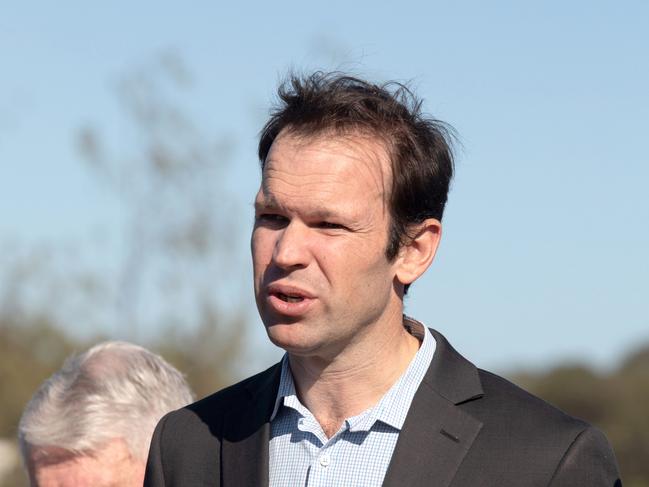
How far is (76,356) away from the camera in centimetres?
479

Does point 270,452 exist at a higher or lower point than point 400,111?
lower

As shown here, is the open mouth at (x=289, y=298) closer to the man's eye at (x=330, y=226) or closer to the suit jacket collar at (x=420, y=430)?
the man's eye at (x=330, y=226)

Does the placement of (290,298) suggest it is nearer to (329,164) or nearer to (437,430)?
(329,164)

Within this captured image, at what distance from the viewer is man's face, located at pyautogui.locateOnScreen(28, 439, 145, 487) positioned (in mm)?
4496

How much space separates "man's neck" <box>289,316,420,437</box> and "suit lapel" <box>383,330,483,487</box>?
106 mm

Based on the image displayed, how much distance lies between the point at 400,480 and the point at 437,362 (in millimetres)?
400

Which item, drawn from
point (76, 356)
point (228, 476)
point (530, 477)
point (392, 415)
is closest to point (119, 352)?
point (76, 356)

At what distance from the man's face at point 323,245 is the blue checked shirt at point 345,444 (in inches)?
7.2

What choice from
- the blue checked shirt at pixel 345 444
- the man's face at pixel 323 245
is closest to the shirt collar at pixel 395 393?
the blue checked shirt at pixel 345 444

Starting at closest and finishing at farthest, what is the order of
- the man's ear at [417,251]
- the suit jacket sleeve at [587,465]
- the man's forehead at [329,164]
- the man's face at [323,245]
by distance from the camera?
the suit jacket sleeve at [587,465] < the man's face at [323,245] < the man's forehead at [329,164] < the man's ear at [417,251]

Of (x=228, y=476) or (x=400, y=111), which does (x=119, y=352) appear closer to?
(x=228, y=476)

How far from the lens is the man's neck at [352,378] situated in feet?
11.6

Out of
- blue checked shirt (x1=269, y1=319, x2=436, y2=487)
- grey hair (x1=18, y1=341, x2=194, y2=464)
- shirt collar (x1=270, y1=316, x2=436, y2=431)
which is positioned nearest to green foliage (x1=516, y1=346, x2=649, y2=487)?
grey hair (x1=18, y1=341, x2=194, y2=464)

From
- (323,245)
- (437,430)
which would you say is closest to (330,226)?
(323,245)
